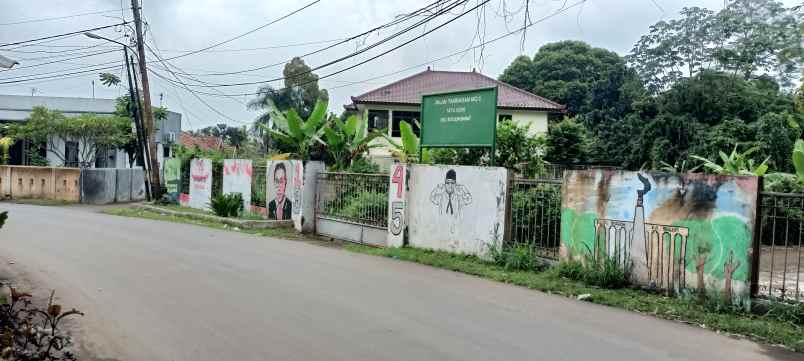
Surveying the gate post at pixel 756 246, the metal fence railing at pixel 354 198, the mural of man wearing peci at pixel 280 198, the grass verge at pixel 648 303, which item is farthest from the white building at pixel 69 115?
the gate post at pixel 756 246

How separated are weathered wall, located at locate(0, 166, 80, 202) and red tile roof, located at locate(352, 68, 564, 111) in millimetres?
15175

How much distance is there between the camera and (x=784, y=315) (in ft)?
23.5

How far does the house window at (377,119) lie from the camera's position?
35.4 m

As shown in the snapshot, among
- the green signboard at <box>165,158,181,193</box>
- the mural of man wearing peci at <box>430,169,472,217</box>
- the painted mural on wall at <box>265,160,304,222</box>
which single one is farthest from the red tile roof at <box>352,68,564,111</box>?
the mural of man wearing peci at <box>430,169,472,217</box>

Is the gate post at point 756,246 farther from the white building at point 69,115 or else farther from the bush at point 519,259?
the white building at point 69,115

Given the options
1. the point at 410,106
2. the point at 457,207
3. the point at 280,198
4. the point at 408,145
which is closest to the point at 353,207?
the point at 408,145

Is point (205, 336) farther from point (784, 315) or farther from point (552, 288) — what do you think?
point (784, 315)

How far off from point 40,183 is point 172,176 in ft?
24.5

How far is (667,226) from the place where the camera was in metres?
8.55

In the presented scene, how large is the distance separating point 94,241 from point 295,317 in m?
8.41

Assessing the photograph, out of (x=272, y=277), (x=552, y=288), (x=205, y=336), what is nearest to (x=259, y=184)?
(x=272, y=277)

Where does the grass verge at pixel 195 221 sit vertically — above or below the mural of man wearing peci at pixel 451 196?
below

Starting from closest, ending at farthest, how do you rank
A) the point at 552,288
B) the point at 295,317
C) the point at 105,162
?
1. the point at 295,317
2. the point at 552,288
3. the point at 105,162

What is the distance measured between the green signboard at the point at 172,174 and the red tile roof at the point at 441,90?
1177 cm
